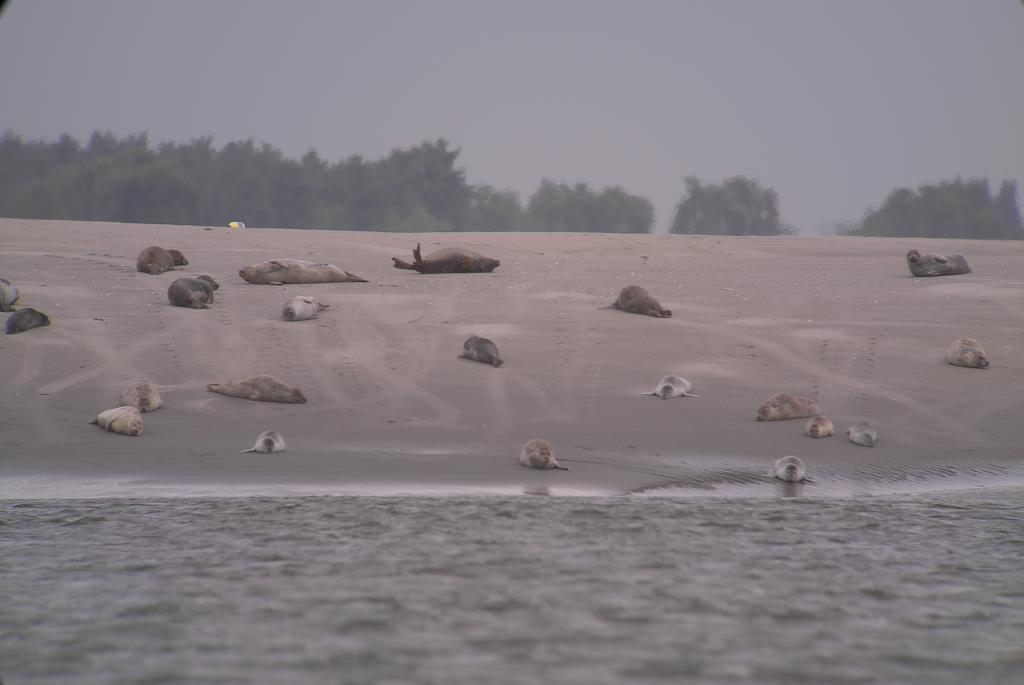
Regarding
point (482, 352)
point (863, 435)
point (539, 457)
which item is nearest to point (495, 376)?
point (482, 352)

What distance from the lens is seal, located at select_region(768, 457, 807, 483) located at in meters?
5.95

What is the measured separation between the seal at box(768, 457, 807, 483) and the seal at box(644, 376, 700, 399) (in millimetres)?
1724

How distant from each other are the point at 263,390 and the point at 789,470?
347 centimetres

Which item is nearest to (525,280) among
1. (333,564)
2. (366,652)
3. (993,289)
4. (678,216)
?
(993,289)

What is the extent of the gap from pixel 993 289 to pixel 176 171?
30.6m

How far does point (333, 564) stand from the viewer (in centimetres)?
396

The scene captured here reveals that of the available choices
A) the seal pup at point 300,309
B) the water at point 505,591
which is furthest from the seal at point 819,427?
the seal pup at point 300,309

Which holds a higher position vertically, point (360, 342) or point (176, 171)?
point (176, 171)

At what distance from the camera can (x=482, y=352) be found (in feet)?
28.0

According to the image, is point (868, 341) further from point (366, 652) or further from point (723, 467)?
point (366, 652)

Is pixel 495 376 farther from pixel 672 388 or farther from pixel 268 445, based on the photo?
pixel 268 445

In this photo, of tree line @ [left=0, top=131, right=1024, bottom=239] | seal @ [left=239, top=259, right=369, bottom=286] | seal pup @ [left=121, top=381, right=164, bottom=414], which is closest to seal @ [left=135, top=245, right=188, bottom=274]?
seal @ [left=239, top=259, right=369, bottom=286]

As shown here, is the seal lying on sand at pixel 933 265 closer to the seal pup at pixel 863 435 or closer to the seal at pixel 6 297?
the seal pup at pixel 863 435

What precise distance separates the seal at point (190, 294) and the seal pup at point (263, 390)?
2.93 meters
